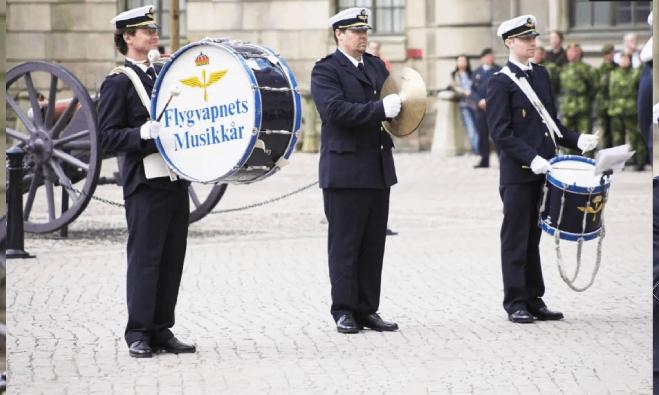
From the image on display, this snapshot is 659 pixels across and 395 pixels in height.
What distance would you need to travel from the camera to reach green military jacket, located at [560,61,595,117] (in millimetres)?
20266

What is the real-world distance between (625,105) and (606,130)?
88 centimetres

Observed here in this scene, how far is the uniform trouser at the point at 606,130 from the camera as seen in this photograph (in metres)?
20.2

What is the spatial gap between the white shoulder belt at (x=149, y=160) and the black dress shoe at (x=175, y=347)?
31.0 inches

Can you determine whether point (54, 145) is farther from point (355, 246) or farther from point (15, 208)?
point (355, 246)

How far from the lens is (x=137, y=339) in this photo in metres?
6.87

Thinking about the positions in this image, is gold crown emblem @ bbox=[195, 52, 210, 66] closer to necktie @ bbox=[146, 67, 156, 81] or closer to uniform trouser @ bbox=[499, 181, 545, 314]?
necktie @ bbox=[146, 67, 156, 81]

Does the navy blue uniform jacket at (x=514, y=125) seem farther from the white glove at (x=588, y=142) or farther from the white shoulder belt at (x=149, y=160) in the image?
the white shoulder belt at (x=149, y=160)

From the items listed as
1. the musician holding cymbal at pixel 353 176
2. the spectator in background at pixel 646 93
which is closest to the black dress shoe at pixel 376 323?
the musician holding cymbal at pixel 353 176

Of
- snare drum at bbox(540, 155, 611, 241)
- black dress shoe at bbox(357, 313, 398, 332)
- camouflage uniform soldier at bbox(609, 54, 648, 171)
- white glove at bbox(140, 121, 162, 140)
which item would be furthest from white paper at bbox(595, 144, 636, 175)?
camouflage uniform soldier at bbox(609, 54, 648, 171)

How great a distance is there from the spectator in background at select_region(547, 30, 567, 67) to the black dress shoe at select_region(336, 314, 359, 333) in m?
14.2

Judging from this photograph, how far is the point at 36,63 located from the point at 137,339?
554 centimetres

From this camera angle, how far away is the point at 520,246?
8.02 m

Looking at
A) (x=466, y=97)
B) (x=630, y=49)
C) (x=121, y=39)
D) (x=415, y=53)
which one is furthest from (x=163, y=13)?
(x=121, y=39)

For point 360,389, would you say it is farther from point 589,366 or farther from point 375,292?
point 375,292
